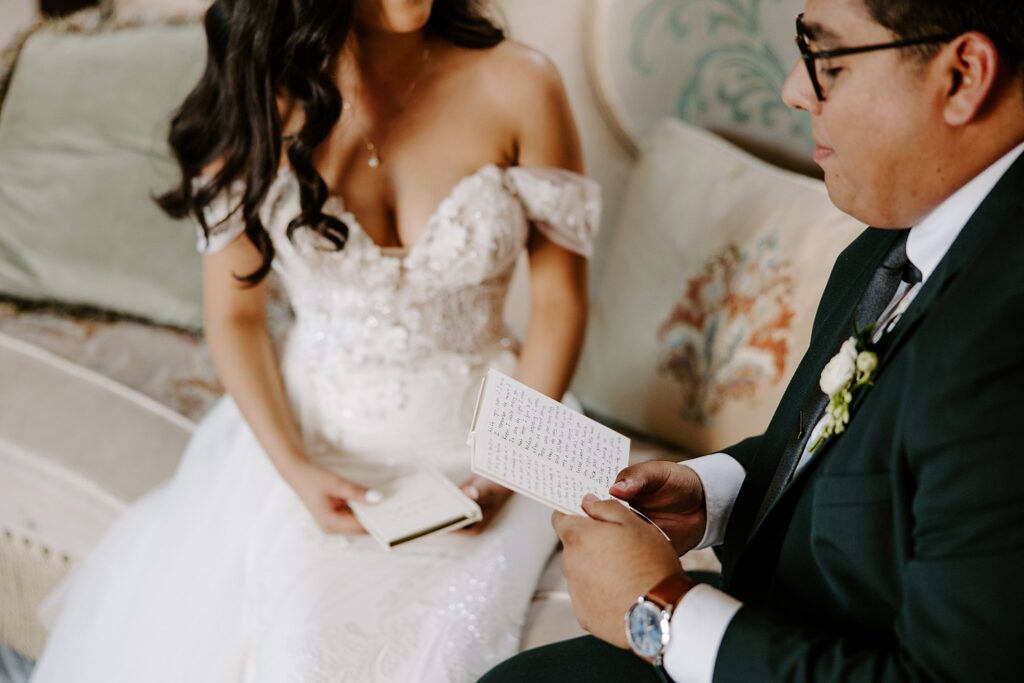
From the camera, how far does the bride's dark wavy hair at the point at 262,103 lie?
118cm

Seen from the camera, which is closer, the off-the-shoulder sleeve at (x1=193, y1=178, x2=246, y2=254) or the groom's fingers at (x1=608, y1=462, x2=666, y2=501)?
the groom's fingers at (x1=608, y1=462, x2=666, y2=501)

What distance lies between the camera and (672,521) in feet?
2.84

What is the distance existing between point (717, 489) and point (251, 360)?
0.77 meters

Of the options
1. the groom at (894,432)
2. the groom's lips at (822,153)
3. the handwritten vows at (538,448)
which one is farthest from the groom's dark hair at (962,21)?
the handwritten vows at (538,448)

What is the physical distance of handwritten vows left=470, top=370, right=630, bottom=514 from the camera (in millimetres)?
734

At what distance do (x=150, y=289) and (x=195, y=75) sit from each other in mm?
417

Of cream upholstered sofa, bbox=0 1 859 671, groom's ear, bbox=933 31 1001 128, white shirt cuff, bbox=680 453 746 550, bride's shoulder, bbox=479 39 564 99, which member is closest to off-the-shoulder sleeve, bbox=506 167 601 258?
bride's shoulder, bbox=479 39 564 99

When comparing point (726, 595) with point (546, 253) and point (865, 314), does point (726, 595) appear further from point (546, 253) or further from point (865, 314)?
point (546, 253)

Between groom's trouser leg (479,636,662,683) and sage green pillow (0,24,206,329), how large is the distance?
3.71ft

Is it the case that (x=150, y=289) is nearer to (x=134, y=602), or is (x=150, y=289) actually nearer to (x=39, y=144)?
(x=39, y=144)

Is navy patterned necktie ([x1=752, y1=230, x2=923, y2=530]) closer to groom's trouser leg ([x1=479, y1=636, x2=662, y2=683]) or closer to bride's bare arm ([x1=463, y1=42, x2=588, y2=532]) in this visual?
groom's trouser leg ([x1=479, y1=636, x2=662, y2=683])

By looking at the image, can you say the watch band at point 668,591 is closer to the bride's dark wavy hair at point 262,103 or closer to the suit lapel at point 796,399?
the suit lapel at point 796,399

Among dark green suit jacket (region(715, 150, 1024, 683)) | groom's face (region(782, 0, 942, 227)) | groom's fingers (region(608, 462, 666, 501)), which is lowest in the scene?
groom's fingers (region(608, 462, 666, 501))

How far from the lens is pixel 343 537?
1.18 m
